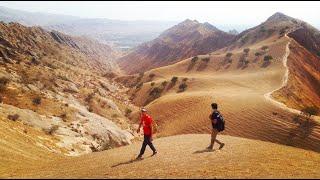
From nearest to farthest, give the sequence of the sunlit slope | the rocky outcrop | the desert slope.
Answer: the desert slope → the sunlit slope → the rocky outcrop

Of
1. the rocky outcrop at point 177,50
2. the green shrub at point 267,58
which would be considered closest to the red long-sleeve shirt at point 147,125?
the green shrub at point 267,58

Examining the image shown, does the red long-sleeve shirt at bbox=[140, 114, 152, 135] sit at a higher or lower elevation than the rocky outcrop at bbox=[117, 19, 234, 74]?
higher

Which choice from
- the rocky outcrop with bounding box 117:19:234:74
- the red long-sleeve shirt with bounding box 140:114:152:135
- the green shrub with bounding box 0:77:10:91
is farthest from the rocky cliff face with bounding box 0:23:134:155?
the rocky outcrop with bounding box 117:19:234:74

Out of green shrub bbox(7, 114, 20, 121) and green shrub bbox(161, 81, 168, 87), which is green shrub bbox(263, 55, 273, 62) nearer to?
green shrub bbox(161, 81, 168, 87)

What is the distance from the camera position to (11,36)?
214 feet

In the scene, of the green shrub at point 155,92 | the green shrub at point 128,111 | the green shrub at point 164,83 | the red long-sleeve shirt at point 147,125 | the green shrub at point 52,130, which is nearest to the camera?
the red long-sleeve shirt at point 147,125

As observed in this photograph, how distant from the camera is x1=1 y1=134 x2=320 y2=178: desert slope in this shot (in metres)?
13.0

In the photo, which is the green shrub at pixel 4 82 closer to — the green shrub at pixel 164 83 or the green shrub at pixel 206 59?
the green shrub at pixel 164 83

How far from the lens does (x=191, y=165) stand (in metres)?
14.0

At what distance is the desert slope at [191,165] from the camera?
510 inches

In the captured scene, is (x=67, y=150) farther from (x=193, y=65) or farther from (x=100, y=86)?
(x=193, y=65)

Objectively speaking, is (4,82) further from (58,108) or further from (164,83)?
(164,83)

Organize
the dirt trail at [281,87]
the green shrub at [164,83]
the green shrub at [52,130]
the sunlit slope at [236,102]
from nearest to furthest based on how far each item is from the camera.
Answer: the green shrub at [52,130]
the sunlit slope at [236,102]
the dirt trail at [281,87]
the green shrub at [164,83]

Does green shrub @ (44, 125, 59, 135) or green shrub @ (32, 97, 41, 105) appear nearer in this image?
green shrub @ (44, 125, 59, 135)
